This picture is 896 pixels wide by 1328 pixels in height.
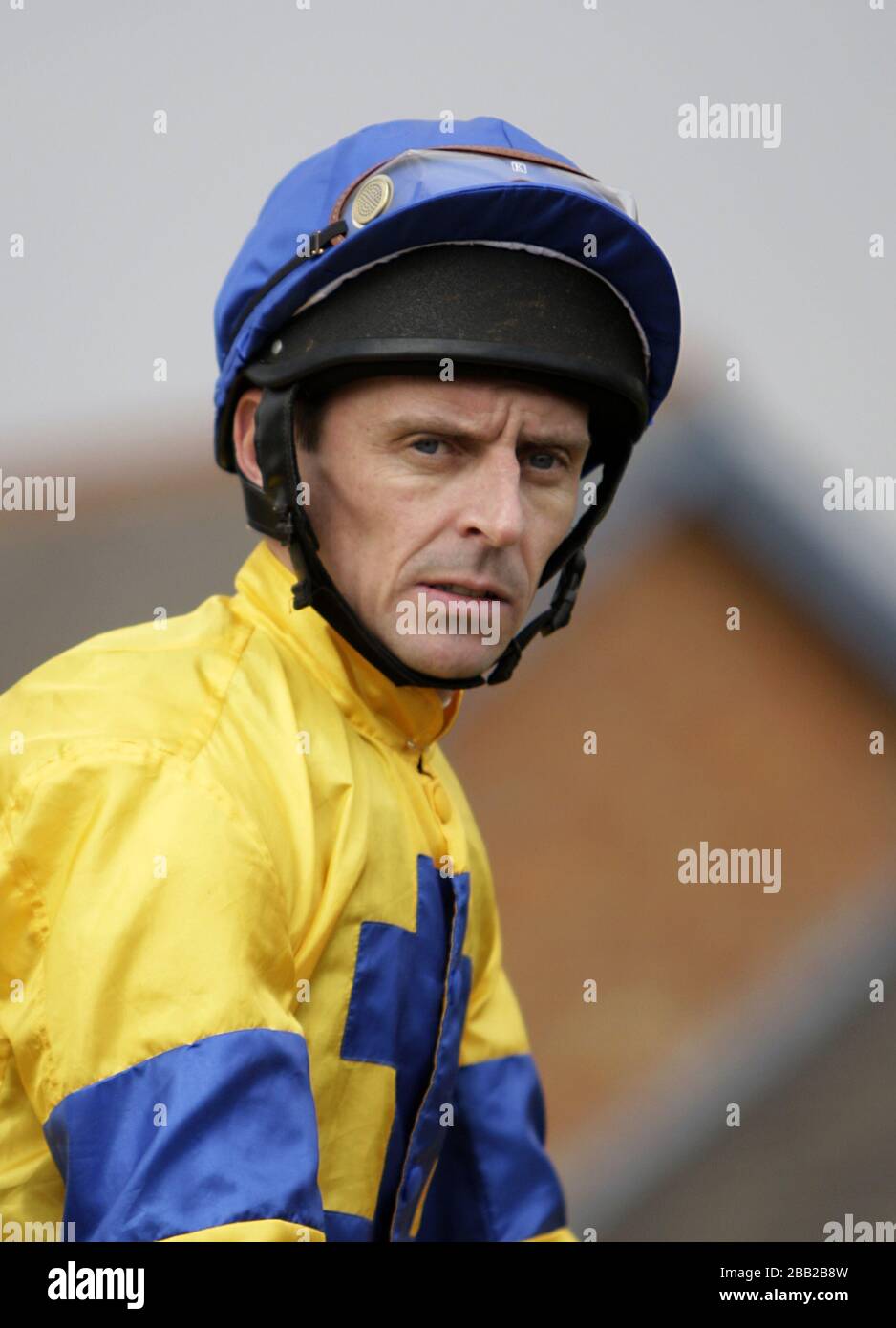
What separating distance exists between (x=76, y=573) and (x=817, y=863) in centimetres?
252

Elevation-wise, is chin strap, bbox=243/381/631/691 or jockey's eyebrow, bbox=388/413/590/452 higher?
jockey's eyebrow, bbox=388/413/590/452

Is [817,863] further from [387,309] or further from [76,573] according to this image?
[387,309]

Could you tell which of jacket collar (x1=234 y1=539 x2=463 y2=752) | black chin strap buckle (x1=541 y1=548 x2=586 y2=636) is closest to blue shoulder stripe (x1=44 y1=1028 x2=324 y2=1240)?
jacket collar (x1=234 y1=539 x2=463 y2=752)

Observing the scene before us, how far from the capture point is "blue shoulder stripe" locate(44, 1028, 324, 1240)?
1.29m

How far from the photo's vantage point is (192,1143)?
132 cm

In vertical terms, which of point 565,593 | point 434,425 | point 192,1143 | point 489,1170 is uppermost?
point 434,425

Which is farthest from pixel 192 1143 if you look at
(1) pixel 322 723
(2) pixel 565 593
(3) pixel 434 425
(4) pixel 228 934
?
Answer: (2) pixel 565 593

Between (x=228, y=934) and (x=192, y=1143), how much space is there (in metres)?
0.19

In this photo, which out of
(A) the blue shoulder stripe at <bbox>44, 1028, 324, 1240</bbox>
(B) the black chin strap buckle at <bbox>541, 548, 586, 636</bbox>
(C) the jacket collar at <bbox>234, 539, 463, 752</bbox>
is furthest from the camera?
(B) the black chin strap buckle at <bbox>541, 548, 586, 636</bbox>

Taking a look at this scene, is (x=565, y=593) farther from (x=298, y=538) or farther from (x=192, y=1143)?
(x=192, y=1143)

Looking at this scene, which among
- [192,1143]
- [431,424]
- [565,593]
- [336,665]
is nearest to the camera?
[192,1143]

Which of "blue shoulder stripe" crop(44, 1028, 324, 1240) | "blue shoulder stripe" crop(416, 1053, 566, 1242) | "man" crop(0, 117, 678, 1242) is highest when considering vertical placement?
"man" crop(0, 117, 678, 1242)

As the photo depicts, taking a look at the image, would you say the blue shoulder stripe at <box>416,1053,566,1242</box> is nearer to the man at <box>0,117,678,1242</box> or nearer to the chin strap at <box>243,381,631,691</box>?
the man at <box>0,117,678,1242</box>

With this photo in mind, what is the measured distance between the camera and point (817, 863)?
4609mm
